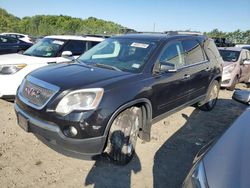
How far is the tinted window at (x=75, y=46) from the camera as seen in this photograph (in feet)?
24.3

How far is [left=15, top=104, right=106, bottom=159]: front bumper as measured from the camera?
11.2 ft

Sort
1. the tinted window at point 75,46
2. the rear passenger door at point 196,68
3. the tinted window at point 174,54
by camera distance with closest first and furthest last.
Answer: the tinted window at point 174,54
the rear passenger door at point 196,68
the tinted window at point 75,46

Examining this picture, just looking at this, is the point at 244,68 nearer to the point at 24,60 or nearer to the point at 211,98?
the point at 211,98

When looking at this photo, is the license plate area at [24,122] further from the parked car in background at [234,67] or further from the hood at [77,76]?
the parked car in background at [234,67]

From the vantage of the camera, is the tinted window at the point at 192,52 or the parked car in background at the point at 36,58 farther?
the parked car in background at the point at 36,58

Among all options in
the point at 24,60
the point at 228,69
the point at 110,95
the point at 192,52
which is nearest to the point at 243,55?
the point at 228,69

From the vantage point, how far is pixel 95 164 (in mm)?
3969

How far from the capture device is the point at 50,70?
4.26 m

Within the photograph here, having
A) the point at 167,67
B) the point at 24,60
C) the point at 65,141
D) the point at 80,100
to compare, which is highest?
the point at 167,67

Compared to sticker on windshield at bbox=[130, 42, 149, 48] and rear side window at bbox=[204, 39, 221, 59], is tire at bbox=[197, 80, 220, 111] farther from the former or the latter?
sticker on windshield at bbox=[130, 42, 149, 48]

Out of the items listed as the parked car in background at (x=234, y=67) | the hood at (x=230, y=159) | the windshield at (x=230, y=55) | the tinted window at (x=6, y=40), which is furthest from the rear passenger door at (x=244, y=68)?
the tinted window at (x=6, y=40)

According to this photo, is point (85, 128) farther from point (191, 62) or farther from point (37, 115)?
point (191, 62)

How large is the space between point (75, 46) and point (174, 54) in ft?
11.6

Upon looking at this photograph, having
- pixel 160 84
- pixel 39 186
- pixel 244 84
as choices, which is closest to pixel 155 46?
pixel 160 84
